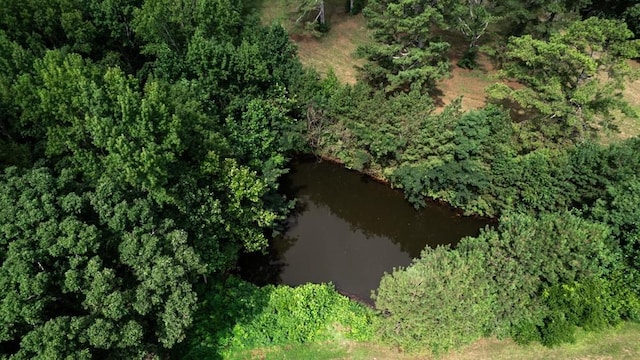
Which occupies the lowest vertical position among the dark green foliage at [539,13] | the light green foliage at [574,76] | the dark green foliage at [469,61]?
the light green foliage at [574,76]

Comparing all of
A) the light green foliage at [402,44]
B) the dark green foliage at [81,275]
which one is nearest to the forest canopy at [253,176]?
the dark green foliage at [81,275]

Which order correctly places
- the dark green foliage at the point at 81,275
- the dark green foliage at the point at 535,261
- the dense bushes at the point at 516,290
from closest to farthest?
the dark green foliage at the point at 81,275
the dense bushes at the point at 516,290
the dark green foliage at the point at 535,261

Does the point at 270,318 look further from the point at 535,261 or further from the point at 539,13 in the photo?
the point at 539,13

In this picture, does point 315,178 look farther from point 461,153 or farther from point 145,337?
point 145,337

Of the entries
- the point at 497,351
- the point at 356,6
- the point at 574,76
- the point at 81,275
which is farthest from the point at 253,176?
the point at 356,6

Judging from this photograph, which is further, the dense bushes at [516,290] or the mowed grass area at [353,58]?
the mowed grass area at [353,58]

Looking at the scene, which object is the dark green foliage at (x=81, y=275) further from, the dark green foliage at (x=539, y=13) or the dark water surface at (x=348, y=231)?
the dark green foliage at (x=539, y=13)
